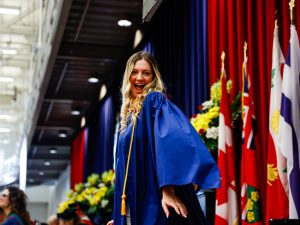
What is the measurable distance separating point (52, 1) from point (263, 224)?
22.2 feet

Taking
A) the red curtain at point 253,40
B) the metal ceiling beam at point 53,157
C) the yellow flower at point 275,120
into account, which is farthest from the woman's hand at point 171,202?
the metal ceiling beam at point 53,157

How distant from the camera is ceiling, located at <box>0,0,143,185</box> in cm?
935

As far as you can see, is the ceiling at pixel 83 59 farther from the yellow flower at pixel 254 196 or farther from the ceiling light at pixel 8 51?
the yellow flower at pixel 254 196

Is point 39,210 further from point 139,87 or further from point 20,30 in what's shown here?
point 139,87

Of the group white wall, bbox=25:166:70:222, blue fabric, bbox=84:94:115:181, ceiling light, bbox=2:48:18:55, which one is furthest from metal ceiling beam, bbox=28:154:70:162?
ceiling light, bbox=2:48:18:55

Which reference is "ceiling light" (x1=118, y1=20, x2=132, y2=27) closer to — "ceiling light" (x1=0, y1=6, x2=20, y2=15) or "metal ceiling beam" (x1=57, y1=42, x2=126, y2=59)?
"metal ceiling beam" (x1=57, y1=42, x2=126, y2=59)

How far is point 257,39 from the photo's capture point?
5.48 metres

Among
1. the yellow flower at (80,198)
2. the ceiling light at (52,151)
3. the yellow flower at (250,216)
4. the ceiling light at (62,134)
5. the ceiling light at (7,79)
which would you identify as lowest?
the yellow flower at (250,216)

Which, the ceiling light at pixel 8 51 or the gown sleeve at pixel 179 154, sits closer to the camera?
the gown sleeve at pixel 179 154

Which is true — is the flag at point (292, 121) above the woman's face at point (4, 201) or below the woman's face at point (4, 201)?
above

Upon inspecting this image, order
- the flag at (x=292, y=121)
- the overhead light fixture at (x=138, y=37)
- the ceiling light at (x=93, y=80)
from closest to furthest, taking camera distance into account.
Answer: the flag at (x=292, y=121) → the overhead light fixture at (x=138, y=37) → the ceiling light at (x=93, y=80)

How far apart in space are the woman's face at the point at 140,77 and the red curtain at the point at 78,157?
1358cm

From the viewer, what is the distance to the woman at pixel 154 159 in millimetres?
2447

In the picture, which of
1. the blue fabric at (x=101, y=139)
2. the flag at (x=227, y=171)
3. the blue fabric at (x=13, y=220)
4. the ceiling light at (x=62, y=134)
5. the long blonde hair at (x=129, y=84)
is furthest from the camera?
the ceiling light at (x=62, y=134)
